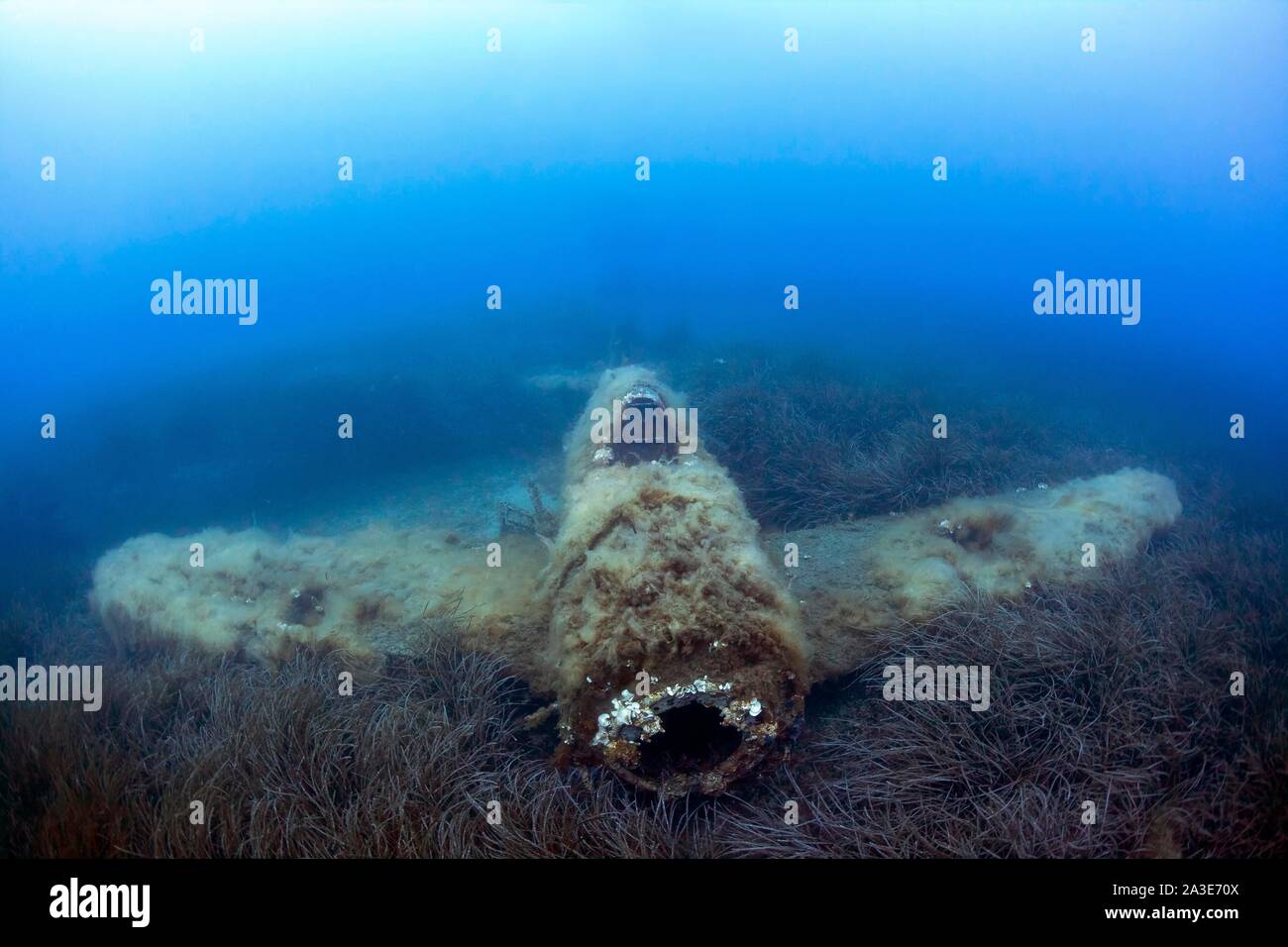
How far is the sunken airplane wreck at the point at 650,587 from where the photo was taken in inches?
150

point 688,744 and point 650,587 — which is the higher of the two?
point 650,587

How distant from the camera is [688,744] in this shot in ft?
13.6

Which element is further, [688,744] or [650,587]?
[688,744]

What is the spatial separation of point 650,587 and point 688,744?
1106mm

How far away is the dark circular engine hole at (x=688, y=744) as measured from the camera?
3.97m

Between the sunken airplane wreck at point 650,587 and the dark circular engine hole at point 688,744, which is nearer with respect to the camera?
the sunken airplane wreck at point 650,587

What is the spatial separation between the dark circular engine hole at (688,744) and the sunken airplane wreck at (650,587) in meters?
0.01

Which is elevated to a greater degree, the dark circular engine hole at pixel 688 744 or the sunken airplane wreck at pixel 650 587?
the sunken airplane wreck at pixel 650 587

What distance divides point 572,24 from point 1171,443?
4886cm

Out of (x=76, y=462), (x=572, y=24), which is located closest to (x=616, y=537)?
(x=76, y=462)

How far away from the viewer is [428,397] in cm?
1358

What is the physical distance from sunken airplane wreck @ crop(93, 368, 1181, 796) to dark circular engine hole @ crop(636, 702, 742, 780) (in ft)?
0.04

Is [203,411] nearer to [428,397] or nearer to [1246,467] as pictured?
[428,397]

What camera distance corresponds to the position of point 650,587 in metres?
3.99
